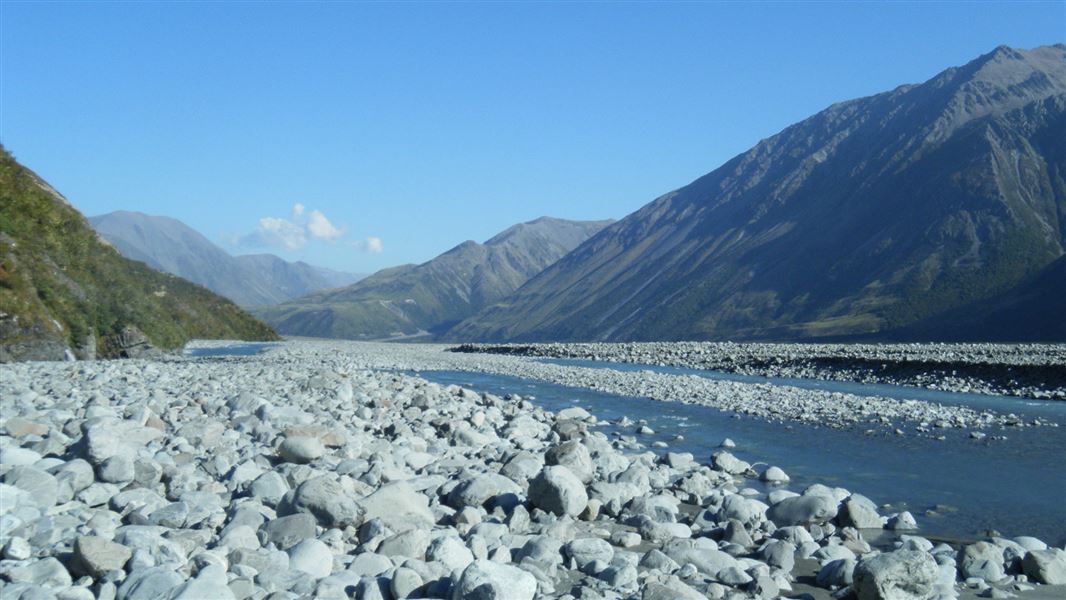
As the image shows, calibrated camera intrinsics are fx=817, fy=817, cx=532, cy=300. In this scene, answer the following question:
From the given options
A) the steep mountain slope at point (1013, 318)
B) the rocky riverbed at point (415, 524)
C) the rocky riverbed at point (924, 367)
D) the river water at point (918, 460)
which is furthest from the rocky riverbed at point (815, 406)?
the steep mountain slope at point (1013, 318)

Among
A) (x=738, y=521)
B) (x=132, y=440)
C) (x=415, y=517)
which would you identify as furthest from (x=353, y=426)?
(x=738, y=521)

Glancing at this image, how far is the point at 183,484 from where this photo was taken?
10.8 m

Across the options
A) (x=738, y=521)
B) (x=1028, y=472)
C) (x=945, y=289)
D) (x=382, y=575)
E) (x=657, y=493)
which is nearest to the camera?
(x=382, y=575)

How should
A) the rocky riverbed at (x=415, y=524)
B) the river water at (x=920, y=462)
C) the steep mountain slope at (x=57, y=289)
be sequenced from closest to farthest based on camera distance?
the rocky riverbed at (x=415, y=524) → the river water at (x=920, y=462) → the steep mountain slope at (x=57, y=289)

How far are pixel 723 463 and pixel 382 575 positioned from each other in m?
9.23

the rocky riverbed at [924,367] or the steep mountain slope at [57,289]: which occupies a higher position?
the steep mountain slope at [57,289]

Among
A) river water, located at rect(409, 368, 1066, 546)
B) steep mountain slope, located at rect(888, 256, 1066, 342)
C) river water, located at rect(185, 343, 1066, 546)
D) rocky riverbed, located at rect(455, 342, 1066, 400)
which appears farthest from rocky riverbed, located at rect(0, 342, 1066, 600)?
steep mountain slope, located at rect(888, 256, 1066, 342)

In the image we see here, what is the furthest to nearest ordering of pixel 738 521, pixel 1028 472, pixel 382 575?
pixel 1028 472, pixel 738 521, pixel 382 575

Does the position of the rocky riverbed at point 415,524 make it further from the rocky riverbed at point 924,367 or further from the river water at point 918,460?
the rocky riverbed at point 924,367

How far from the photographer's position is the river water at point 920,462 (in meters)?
12.9

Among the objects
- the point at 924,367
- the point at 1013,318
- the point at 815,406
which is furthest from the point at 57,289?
the point at 1013,318

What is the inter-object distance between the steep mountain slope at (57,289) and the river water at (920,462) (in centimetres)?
2385

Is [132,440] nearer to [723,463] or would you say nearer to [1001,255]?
[723,463]

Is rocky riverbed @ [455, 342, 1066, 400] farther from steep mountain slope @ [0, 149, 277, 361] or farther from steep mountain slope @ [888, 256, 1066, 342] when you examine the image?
steep mountain slope @ [888, 256, 1066, 342]
